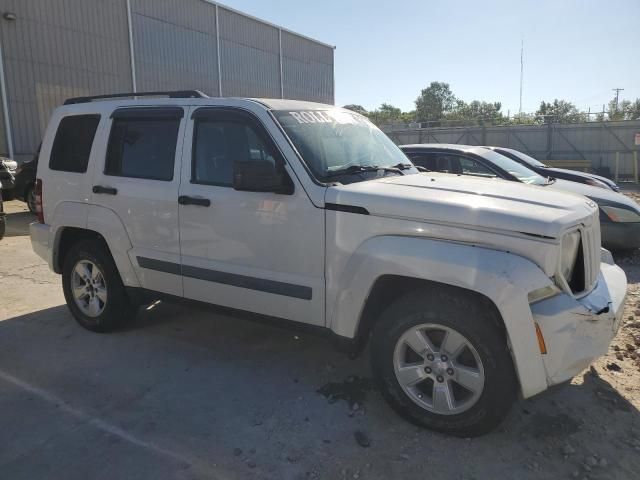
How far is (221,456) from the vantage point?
9.70 feet

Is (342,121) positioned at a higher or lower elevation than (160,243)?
higher

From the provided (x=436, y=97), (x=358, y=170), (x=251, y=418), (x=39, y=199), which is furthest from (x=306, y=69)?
(x=436, y=97)

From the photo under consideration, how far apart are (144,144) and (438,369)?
2.90 meters

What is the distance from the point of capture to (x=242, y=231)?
12.1ft

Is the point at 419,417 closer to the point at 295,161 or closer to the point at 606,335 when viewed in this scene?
the point at 606,335

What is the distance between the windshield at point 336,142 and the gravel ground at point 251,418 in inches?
61.5

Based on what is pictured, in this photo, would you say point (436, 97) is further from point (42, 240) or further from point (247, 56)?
point (42, 240)

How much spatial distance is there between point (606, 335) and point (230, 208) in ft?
8.19


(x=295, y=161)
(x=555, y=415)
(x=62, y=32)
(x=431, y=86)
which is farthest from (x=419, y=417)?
(x=431, y=86)

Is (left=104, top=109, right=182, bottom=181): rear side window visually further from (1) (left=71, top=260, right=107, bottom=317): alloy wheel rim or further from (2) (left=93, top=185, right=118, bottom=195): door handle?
(1) (left=71, top=260, right=107, bottom=317): alloy wheel rim

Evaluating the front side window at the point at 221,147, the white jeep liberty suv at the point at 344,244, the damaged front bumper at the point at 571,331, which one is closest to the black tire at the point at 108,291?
the white jeep liberty suv at the point at 344,244

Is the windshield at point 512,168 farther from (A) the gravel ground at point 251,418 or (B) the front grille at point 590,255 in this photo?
(B) the front grille at point 590,255

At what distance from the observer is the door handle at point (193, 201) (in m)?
3.83

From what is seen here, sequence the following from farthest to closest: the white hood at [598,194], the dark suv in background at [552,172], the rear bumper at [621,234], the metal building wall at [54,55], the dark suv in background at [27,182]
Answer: the metal building wall at [54,55] < the dark suv in background at [27,182] < the dark suv in background at [552,172] < the white hood at [598,194] < the rear bumper at [621,234]
